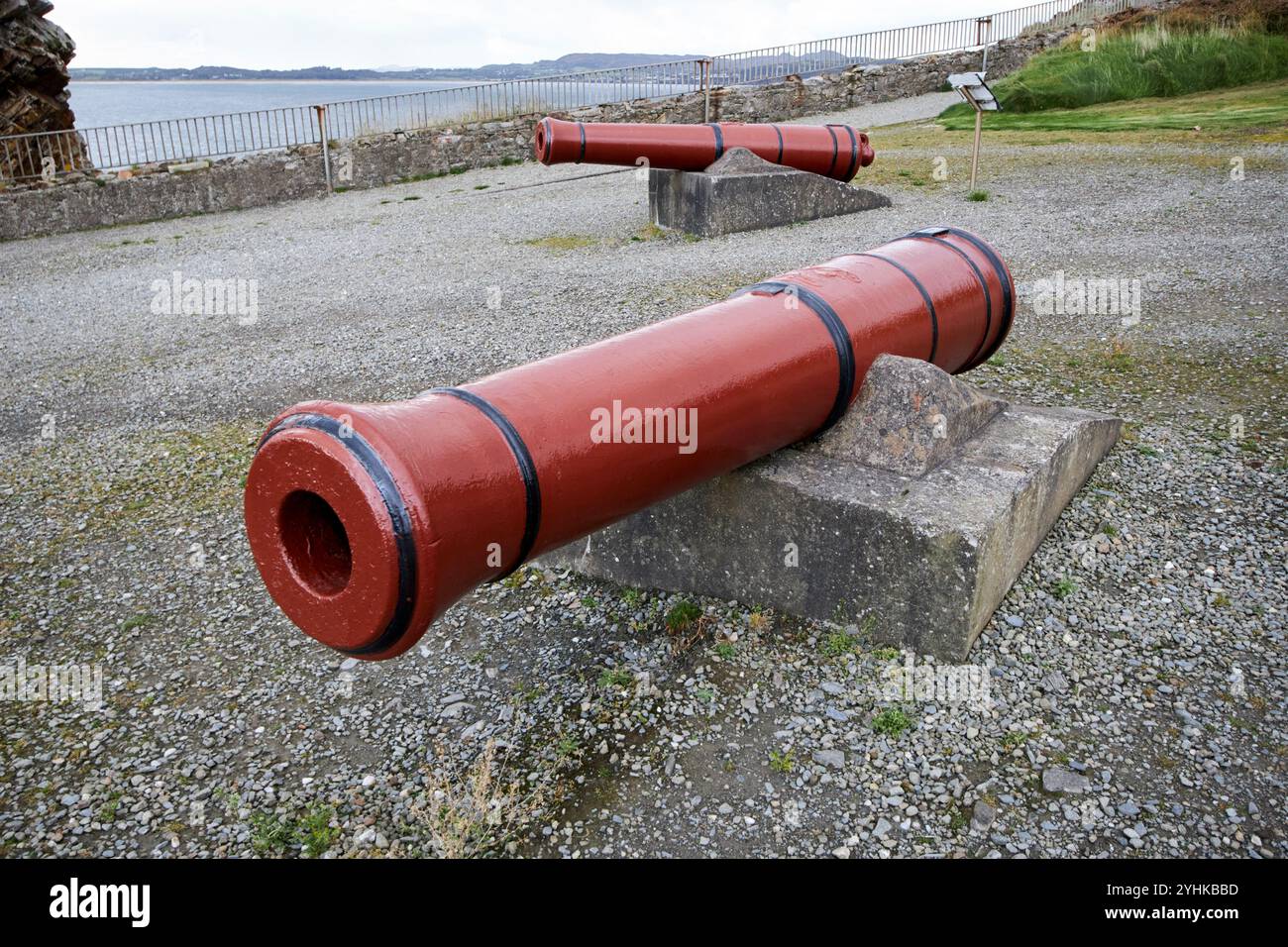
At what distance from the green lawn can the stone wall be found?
3396 millimetres

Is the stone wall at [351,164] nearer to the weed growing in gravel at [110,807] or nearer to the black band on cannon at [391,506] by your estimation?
the weed growing in gravel at [110,807]

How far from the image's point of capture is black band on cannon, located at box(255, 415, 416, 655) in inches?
107

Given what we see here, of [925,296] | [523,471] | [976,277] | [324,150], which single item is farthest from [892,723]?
[324,150]

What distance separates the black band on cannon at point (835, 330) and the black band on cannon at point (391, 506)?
7.44 ft

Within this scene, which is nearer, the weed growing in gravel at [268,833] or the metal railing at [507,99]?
the weed growing in gravel at [268,833]

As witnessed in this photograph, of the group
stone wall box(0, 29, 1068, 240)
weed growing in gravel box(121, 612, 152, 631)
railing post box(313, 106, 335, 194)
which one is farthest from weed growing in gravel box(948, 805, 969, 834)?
railing post box(313, 106, 335, 194)

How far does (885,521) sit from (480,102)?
1920 cm

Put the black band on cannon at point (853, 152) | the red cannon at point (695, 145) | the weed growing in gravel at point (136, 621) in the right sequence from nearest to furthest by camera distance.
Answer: the weed growing in gravel at point (136, 621) < the red cannon at point (695, 145) < the black band on cannon at point (853, 152)

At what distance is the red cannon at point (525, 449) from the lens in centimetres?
279

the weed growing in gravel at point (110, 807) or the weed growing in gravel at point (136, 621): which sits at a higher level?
the weed growing in gravel at point (136, 621)

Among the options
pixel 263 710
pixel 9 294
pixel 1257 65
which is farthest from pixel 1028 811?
pixel 1257 65

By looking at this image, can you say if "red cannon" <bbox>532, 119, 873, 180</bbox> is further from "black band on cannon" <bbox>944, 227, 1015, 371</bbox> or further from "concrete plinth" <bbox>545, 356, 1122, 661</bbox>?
"concrete plinth" <bbox>545, 356, 1122, 661</bbox>

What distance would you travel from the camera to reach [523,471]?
3090mm

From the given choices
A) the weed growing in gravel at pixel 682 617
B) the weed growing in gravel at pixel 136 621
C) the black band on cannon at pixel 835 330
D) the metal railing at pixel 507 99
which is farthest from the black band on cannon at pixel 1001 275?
the metal railing at pixel 507 99
